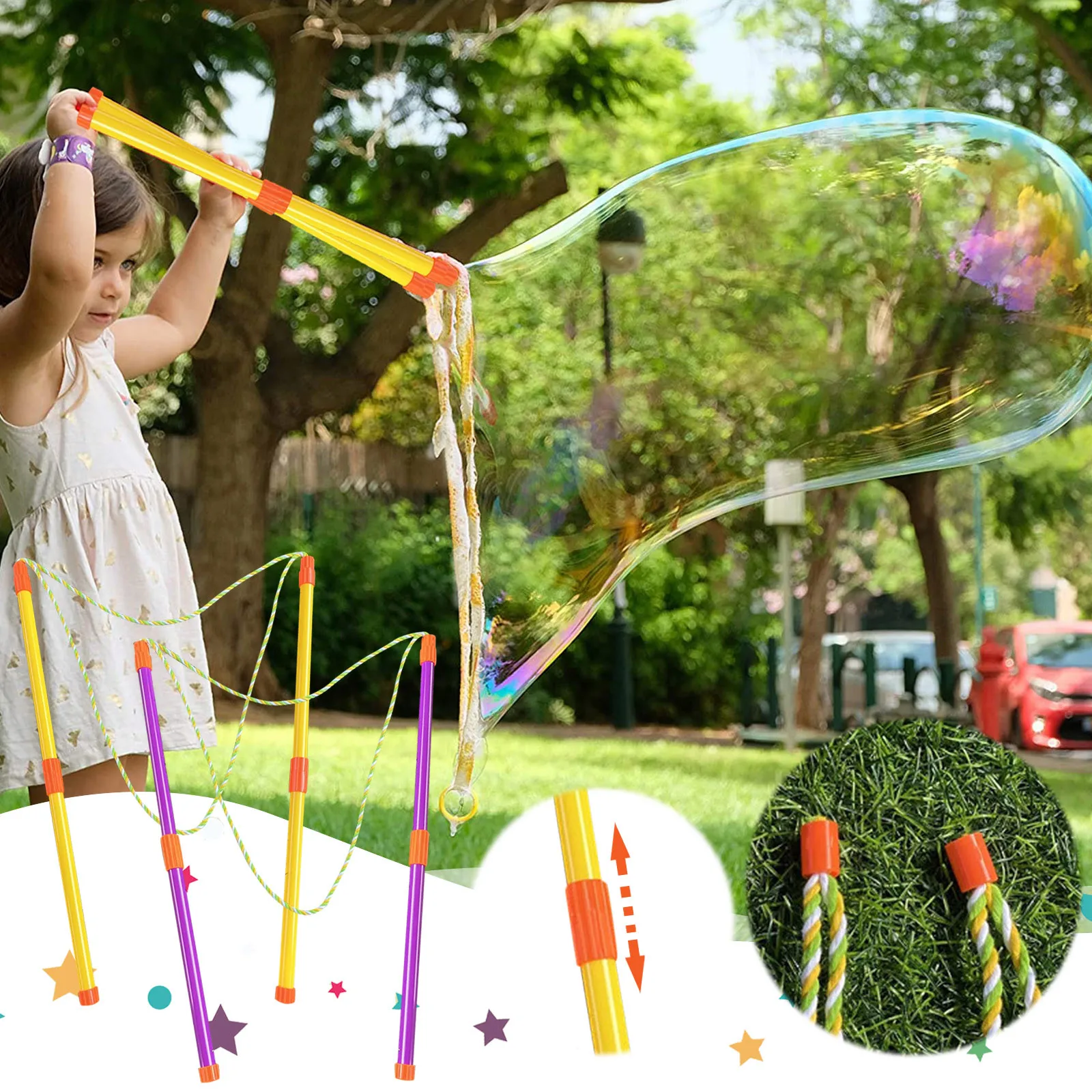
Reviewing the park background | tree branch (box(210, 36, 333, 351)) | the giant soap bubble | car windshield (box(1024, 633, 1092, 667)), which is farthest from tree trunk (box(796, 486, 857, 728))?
the giant soap bubble

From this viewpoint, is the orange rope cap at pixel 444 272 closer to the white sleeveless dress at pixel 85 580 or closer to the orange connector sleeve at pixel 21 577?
the white sleeveless dress at pixel 85 580

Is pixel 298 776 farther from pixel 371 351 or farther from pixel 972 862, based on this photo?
pixel 371 351

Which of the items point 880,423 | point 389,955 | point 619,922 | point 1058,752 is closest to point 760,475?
point 880,423

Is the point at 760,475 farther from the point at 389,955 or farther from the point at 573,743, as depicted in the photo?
the point at 573,743

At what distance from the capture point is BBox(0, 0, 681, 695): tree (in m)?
7.46

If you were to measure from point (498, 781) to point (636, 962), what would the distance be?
4058 millimetres

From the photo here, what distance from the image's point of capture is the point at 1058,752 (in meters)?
10.3

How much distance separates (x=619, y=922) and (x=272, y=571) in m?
8.91

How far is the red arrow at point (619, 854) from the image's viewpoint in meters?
2.14

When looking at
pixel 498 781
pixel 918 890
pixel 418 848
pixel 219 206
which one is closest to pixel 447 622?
pixel 498 781

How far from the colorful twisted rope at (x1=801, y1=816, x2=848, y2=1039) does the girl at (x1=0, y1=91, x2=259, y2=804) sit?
33.3 inches

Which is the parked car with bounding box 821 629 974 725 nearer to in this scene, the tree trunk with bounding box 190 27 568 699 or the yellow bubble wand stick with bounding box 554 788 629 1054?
the tree trunk with bounding box 190 27 568 699

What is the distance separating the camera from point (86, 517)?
201 cm

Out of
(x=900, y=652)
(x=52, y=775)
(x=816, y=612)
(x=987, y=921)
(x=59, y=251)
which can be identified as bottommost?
(x=987, y=921)
